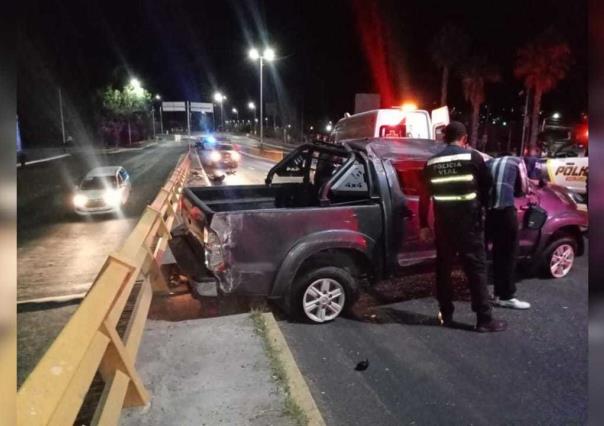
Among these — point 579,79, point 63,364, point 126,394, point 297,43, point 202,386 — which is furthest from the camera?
point 297,43

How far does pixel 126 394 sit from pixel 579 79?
49182 mm

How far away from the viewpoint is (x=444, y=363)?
14.9ft

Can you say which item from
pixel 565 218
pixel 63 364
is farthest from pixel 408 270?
pixel 63 364

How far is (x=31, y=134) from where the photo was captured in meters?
50.2

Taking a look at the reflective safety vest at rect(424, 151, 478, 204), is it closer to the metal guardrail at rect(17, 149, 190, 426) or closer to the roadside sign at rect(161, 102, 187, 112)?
the metal guardrail at rect(17, 149, 190, 426)

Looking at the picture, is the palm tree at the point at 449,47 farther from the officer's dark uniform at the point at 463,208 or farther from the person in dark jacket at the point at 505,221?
the officer's dark uniform at the point at 463,208

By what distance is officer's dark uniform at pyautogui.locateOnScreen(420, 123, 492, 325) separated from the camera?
4961 mm

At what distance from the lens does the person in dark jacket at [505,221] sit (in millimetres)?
5398

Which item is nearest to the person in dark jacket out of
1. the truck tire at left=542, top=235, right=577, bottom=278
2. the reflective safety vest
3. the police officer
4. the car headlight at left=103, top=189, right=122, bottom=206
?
the police officer

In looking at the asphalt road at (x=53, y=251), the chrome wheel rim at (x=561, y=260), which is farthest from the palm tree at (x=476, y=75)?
the chrome wheel rim at (x=561, y=260)

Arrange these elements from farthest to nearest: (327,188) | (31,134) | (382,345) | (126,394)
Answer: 1. (31,134)
2. (327,188)
3. (382,345)
4. (126,394)

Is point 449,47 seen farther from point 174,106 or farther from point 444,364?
point 174,106

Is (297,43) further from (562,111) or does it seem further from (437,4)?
(562,111)

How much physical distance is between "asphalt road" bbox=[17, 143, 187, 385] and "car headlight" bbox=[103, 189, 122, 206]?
14.7 inches
